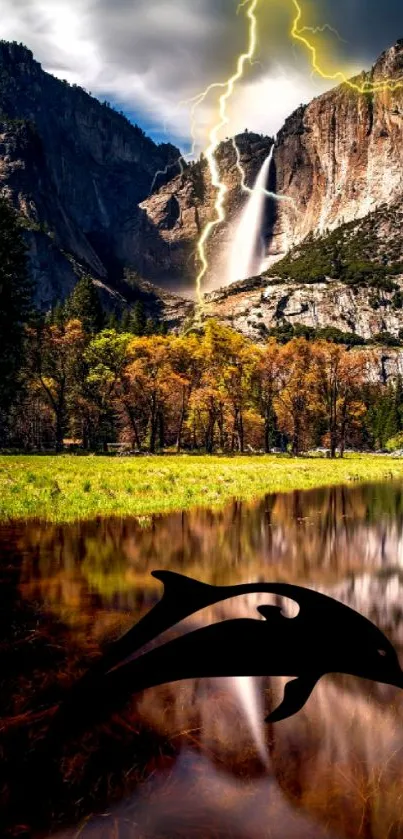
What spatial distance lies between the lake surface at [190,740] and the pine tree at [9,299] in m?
38.2

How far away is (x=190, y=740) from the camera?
4.65 meters

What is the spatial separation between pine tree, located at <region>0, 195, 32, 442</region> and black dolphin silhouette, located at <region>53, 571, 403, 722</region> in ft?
149

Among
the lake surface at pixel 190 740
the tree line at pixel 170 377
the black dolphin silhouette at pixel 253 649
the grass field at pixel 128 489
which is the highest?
the tree line at pixel 170 377

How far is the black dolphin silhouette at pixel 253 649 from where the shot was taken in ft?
8.21

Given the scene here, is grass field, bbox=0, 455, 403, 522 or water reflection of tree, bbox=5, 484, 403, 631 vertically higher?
grass field, bbox=0, 455, 403, 522

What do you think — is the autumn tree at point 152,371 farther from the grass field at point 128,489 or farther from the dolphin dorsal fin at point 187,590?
the dolphin dorsal fin at point 187,590

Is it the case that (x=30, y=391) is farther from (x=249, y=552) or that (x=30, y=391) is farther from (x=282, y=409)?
(x=249, y=552)

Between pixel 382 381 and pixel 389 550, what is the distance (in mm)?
167738

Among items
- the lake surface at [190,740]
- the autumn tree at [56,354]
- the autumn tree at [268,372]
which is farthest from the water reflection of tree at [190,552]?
the autumn tree at [268,372]

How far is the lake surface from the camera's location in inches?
144

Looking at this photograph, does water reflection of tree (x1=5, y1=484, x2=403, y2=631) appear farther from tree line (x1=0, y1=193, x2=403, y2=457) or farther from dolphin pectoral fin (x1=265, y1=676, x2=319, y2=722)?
tree line (x1=0, y1=193, x2=403, y2=457)

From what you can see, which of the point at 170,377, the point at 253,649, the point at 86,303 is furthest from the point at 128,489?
the point at 86,303

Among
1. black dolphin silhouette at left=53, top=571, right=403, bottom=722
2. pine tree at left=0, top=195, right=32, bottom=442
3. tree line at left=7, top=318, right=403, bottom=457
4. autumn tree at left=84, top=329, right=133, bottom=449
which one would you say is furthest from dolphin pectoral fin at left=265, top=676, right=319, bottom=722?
autumn tree at left=84, top=329, right=133, bottom=449

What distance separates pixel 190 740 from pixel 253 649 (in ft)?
8.71
